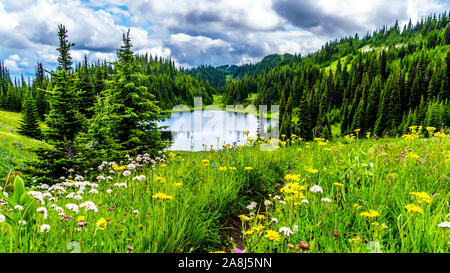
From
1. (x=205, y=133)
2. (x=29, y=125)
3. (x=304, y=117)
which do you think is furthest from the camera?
(x=205, y=133)

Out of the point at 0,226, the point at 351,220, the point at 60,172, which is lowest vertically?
the point at 60,172

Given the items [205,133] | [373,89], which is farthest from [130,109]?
[373,89]

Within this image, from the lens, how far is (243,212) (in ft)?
15.0

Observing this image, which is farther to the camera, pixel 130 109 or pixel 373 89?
pixel 373 89

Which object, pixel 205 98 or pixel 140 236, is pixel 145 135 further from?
pixel 205 98

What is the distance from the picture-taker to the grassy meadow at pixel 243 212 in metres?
2.35

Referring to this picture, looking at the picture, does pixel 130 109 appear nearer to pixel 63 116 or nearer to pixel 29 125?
pixel 63 116

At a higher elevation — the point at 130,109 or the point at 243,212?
the point at 130,109

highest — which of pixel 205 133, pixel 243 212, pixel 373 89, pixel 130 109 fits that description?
pixel 373 89
